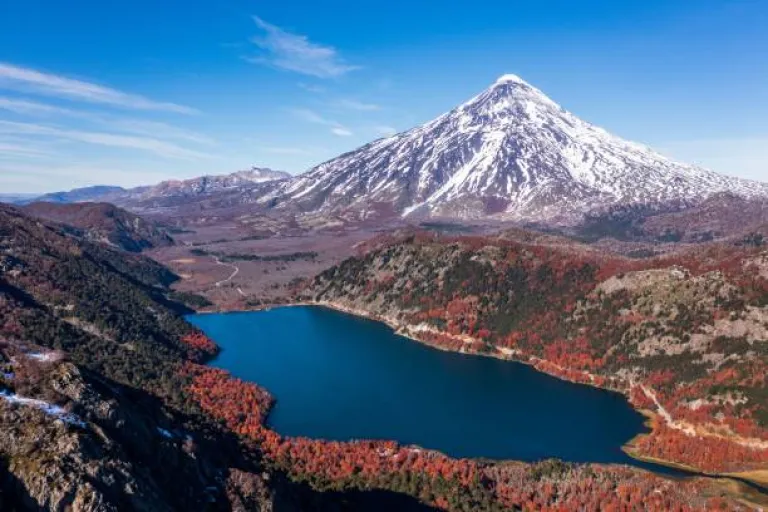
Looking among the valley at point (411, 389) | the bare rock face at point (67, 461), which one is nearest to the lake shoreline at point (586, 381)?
the valley at point (411, 389)

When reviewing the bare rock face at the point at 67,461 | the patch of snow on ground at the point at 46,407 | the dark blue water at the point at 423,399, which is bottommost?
the dark blue water at the point at 423,399

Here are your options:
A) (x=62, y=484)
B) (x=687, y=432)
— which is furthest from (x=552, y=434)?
(x=62, y=484)

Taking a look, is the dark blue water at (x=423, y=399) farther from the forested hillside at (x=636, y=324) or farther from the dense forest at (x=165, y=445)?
the dense forest at (x=165, y=445)

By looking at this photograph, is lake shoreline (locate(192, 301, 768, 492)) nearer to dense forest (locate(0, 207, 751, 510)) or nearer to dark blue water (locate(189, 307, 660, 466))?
dark blue water (locate(189, 307, 660, 466))

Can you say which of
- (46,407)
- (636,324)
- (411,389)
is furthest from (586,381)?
(46,407)

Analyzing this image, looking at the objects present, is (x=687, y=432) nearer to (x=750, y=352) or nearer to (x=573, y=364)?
(x=750, y=352)

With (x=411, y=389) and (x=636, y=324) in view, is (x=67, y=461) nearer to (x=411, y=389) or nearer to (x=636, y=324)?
(x=411, y=389)

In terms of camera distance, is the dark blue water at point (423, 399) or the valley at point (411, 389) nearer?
the valley at point (411, 389)

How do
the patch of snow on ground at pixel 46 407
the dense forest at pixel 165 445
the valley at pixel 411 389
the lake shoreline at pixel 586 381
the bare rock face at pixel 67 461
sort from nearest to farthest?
the bare rock face at pixel 67 461, the dense forest at pixel 165 445, the patch of snow on ground at pixel 46 407, the valley at pixel 411 389, the lake shoreline at pixel 586 381
